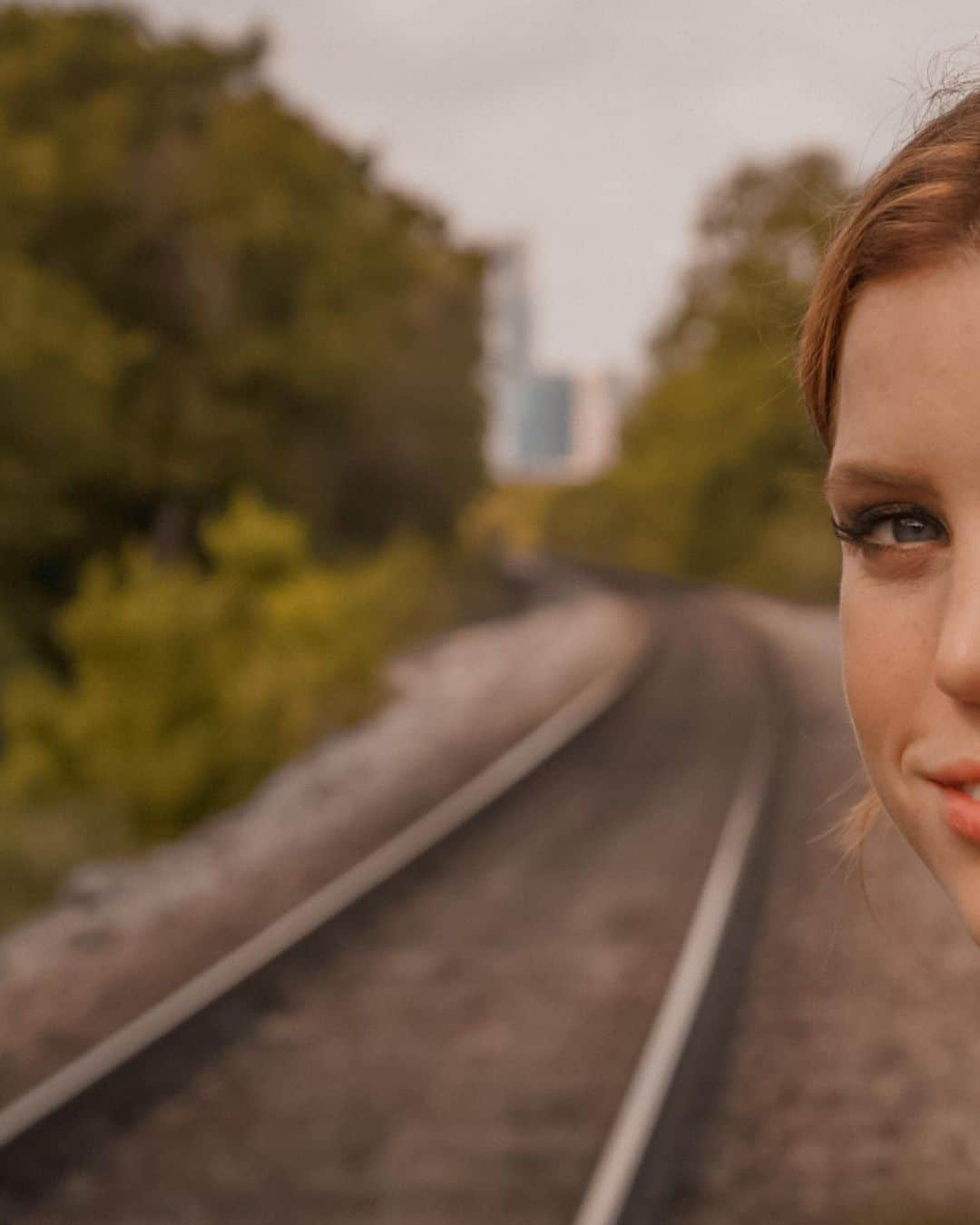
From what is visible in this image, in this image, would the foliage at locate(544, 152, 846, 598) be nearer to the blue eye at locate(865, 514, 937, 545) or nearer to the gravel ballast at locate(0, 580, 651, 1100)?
the gravel ballast at locate(0, 580, 651, 1100)

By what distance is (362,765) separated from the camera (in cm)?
1336

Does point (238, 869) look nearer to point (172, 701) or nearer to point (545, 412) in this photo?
point (172, 701)

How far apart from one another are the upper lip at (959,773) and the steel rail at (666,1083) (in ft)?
12.0

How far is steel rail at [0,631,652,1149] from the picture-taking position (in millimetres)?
5520

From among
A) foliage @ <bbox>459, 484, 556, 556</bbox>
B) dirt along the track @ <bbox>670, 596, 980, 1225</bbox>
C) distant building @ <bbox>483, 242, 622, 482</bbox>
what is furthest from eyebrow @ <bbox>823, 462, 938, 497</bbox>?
distant building @ <bbox>483, 242, 622, 482</bbox>

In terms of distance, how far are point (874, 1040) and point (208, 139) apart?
21555 mm

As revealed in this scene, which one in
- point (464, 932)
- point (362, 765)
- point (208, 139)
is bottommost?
point (362, 765)

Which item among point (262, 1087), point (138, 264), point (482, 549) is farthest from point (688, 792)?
point (482, 549)

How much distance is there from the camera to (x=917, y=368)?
3.79 ft

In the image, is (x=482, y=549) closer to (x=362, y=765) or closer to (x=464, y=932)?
(x=362, y=765)

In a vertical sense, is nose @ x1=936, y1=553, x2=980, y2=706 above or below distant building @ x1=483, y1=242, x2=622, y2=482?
above

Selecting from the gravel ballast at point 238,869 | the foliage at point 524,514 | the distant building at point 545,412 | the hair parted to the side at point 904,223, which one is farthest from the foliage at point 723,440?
the distant building at point 545,412

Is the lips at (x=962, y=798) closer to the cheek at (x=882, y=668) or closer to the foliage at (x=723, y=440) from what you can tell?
the cheek at (x=882, y=668)

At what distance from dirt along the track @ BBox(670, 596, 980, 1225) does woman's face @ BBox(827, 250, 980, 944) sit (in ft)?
5.50
